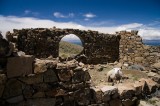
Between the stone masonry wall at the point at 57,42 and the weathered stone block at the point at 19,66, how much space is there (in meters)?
6.92

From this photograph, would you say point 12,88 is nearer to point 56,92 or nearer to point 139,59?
point 56,92

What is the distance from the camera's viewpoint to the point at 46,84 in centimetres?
491

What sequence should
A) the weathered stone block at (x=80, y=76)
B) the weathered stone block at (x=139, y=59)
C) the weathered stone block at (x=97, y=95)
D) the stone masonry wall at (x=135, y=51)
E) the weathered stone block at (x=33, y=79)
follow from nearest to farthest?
the weathered stone block at (x=33, y=79)
the weathered stone block at (x=80, y=76)
the weathered stone block at (x=97, y=95)
the stone masonry wall at (x=135, y=51)
the weathered stone block at (x=139, y=59)

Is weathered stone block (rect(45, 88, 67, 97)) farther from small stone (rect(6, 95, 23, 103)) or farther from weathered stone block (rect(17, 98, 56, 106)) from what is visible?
small stone (rect(6, 95, 23, 103))

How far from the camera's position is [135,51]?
14453 mm

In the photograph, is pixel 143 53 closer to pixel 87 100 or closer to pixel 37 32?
pixel 37 32

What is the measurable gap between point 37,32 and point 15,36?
1269 mm

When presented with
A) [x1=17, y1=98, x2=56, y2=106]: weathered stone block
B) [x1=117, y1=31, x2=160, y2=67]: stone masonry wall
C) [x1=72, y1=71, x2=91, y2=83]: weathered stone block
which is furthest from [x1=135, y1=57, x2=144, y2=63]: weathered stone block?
[x1=17, y1=98, x2=56, y2=106]: weathered stone block

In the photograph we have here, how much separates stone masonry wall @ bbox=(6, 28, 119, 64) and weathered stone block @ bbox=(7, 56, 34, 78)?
6917 millimetres

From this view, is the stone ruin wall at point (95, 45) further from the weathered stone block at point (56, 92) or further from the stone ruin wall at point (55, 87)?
the weathered stone block at point (56, 92)

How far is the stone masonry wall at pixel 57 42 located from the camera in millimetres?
11898

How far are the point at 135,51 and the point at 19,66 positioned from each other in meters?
11.0

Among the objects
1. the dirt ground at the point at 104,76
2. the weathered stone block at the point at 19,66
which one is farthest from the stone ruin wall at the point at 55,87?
the dirt ground at the point at 104,76

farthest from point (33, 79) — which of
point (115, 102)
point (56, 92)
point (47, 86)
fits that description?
point (115, 102)
